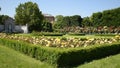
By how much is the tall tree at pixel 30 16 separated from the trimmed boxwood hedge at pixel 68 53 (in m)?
39.9

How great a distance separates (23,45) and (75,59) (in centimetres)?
389

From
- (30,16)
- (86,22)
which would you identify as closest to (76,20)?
(86,22)

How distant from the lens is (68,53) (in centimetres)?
877

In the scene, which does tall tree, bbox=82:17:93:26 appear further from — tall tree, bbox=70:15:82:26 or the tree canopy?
the tree canopy

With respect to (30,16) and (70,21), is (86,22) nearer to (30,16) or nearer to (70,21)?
(70,21)

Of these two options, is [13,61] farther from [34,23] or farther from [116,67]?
[34,23]

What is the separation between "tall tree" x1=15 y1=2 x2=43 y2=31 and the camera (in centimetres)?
5181

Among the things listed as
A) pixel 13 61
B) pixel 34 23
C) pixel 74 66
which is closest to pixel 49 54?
pixel 74 66

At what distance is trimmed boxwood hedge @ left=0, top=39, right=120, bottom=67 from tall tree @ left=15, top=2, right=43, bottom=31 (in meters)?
39.9

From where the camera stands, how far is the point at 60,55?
27.8ft

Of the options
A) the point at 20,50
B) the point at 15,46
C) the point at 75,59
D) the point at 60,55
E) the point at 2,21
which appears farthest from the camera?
the point at 2,21

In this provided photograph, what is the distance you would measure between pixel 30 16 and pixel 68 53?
147ft

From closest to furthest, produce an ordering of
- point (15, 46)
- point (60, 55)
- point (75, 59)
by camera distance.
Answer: point (60, 55) → point (75, 59) → point (15, 46)

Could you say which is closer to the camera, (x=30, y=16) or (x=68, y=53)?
(x=68, y=53)
